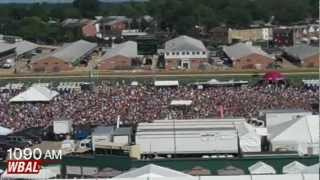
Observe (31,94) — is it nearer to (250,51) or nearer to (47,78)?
(47,78)

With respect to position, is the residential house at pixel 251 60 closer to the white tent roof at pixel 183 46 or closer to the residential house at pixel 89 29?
the white tent roof at pixel 183 46

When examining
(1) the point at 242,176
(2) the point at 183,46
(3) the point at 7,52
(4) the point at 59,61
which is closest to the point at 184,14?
(3) the point at 7,52

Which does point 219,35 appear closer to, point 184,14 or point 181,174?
point 184,14

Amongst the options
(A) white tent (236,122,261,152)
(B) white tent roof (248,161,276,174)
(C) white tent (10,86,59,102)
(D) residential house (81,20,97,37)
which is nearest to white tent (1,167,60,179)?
(B) white tent roof (248,161,276,174)

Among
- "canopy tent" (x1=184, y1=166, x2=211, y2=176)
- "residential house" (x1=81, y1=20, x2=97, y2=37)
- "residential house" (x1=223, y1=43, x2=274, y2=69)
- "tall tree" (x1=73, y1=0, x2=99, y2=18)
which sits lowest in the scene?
"canopy tent" (x1=184, y1=166, x2=211, y2=176)

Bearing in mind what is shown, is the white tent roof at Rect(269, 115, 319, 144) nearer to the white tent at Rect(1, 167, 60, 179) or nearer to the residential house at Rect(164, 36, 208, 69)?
the white tent at Rect(1, 167, 60, 179)

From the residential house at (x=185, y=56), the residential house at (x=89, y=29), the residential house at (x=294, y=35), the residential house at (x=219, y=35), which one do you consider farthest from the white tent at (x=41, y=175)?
the residential house at (x=89, y=29)
